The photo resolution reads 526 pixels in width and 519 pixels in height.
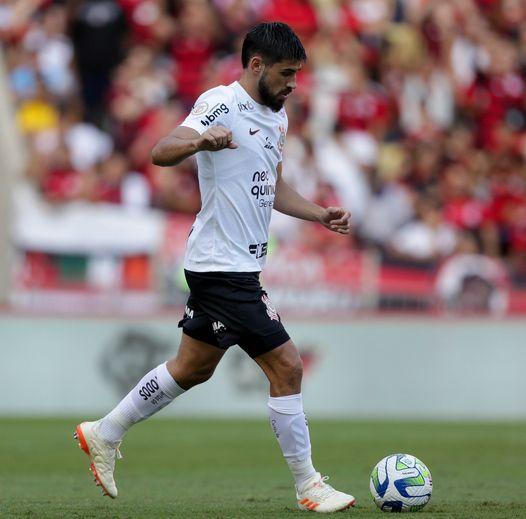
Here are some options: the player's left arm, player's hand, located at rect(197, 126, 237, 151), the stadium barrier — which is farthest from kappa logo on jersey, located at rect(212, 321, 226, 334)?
the stadium barrier

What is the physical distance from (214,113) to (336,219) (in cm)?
95

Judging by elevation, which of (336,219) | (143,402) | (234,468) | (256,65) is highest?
(256,65)

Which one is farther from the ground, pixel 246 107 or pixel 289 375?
pixel 246 107

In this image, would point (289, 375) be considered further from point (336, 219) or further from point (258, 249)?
point (336, 219)

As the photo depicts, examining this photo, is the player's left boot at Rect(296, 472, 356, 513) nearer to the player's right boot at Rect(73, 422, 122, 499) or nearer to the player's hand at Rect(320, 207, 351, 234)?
the player's right boot at Rect(73, 422, 122, 499)

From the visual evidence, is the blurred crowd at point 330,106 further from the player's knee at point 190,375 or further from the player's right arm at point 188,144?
the player's right arm at point 188,144

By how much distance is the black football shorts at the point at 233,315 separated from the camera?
654 centimetres

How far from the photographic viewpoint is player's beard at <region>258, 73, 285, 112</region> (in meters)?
6.51

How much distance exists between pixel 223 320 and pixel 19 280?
839cm

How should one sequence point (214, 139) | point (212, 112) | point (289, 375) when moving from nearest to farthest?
point (214, 139) < point (212, 112) < point (289, 375)

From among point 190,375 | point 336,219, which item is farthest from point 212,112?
point 190,375

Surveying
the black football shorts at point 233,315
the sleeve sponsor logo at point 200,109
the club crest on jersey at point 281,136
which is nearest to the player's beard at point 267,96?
the club crest on jersey at point 281,136

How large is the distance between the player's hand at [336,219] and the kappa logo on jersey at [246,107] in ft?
2.31

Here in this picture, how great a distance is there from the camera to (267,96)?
21.5 ft
